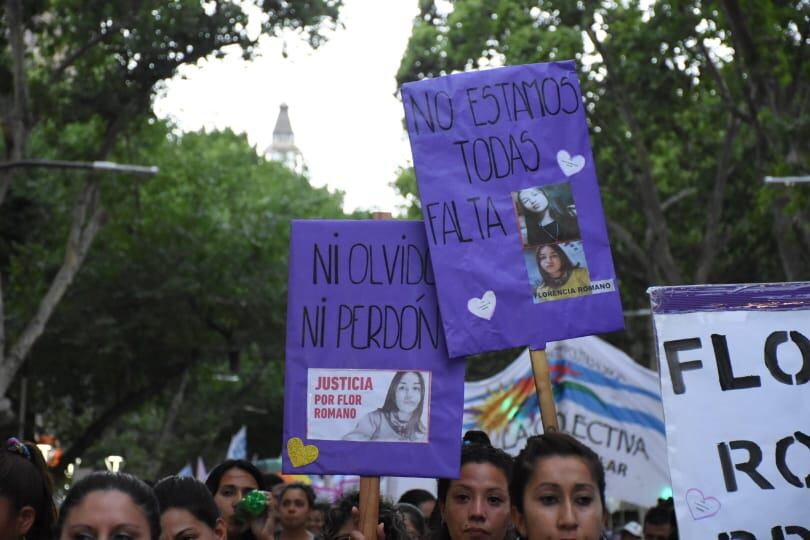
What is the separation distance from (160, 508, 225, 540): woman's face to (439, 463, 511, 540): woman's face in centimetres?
89

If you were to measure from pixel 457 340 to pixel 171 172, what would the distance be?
1035 inches

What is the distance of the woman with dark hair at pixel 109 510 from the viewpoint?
14.4 feet

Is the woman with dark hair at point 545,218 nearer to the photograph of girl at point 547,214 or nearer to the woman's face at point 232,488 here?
the photograph of girl at point 547,214

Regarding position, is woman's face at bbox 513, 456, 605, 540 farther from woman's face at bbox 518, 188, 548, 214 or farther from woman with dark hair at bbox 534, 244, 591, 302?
woman's face at bbox 518, 188, 548, 214

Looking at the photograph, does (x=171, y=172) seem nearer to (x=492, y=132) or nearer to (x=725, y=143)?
(x=725, y=143)

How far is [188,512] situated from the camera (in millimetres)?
5883

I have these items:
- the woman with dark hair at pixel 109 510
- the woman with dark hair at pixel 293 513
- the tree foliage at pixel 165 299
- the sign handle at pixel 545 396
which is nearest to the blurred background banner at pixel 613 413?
the woman with dark hair at pixel 293 513

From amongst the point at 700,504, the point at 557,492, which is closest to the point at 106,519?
the point at 557,492

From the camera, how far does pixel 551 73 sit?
6.03 meters

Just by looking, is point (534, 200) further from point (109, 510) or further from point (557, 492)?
point (109, 510)

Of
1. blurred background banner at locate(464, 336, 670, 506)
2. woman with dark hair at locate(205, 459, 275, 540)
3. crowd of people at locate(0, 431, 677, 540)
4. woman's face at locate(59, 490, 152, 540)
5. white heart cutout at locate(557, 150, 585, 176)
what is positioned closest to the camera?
woman's face at locate(59, 490, 152, 540)

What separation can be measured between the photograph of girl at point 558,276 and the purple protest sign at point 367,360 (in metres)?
0.41

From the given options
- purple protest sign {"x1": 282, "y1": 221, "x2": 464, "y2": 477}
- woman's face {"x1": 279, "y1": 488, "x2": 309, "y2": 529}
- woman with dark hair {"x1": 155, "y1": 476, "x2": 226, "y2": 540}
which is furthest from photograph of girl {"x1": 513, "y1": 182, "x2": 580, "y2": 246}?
woman's face {"x1": 279, "y1": 488, "x2": 309, "y2": 529}

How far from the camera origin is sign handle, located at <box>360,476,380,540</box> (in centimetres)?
557
